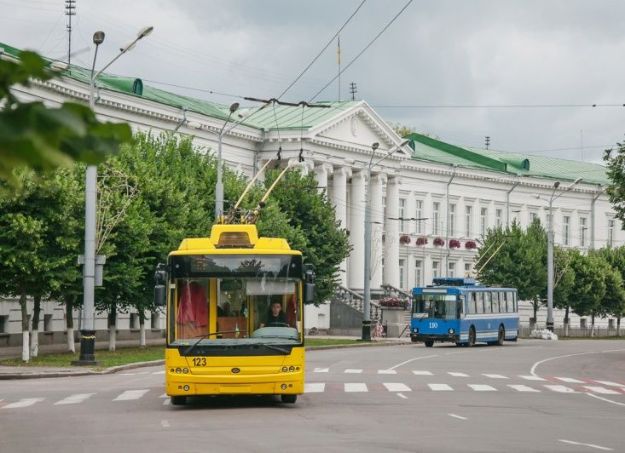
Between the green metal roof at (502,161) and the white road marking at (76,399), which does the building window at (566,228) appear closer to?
the green metal roof at (502,161)

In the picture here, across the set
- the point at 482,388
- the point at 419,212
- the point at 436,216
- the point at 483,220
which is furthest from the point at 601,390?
the point at 483,220

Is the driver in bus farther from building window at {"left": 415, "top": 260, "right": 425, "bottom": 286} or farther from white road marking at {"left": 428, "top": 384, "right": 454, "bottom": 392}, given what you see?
building window at {"left": 415, "top": 260, "right": 425, "bottom": 286}

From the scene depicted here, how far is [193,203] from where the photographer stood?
2120 inches

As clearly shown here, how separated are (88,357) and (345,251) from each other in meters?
34.3

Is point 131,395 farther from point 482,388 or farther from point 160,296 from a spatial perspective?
point 482,388

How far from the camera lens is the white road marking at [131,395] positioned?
2506 cm

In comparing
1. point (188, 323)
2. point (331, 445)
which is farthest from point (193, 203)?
point (331, 445)

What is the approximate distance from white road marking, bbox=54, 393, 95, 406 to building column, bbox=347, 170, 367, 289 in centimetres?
6235

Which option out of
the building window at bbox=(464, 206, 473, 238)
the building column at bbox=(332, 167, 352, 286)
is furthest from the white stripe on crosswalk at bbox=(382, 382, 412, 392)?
the building window at bbox=(464, 206, 473, 238)

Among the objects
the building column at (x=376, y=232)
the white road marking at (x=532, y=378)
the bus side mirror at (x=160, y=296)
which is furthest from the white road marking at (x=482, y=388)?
the building column at (x=376, y=232)

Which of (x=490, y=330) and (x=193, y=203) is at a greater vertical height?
(x=193, y=203)

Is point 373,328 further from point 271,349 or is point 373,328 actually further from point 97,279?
point 271,349

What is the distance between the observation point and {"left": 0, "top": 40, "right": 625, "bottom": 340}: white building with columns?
74.8 metres

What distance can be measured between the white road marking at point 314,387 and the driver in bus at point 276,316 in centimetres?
485
